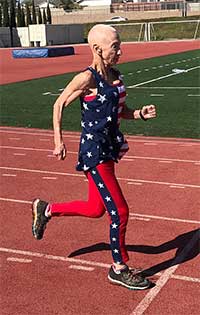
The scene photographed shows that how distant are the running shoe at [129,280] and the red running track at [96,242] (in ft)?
0.18

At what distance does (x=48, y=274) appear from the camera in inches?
191

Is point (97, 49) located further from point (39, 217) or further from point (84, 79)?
point (39, 217)

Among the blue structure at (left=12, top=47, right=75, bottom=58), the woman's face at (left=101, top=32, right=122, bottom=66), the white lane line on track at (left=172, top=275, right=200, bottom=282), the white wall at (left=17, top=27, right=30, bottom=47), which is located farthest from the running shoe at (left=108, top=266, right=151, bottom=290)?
the white wall at (left=17, top=27, right=30, bottom=47)

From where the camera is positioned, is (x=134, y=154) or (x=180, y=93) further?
(x=180, y=93)

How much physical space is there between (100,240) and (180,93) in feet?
41.1

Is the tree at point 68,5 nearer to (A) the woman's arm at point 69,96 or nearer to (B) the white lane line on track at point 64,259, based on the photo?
(B) the white lane line on track at point 64,259

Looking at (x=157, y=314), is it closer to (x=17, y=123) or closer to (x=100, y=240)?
(x=100, y=240)

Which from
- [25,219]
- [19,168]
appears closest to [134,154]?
[19,168]

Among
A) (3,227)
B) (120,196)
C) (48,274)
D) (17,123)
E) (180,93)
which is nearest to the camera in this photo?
(120,196)

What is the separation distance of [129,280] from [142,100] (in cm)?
1208

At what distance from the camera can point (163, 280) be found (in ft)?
15.4

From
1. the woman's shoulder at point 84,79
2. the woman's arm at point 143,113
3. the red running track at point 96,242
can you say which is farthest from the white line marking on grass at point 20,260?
Result: the woman's shoulder at point 84,79

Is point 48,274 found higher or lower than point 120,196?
lower

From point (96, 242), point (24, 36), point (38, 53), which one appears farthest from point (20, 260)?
point (24, 36)
